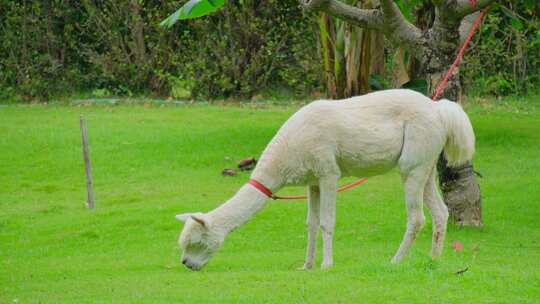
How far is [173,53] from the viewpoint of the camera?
75.6 feet

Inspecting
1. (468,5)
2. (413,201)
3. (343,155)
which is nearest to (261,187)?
(343,155)

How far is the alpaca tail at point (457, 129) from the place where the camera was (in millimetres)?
9414

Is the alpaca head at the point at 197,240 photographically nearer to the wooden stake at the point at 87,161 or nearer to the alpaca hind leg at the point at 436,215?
the alpaca hind leg at the point at 436,215

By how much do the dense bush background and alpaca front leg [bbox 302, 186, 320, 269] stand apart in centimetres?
1252

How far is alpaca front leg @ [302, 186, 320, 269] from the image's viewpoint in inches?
372

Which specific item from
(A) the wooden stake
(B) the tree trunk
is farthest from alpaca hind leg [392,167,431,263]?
(A) the wooden stake

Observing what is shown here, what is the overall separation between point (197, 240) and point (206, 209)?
4.10 metres

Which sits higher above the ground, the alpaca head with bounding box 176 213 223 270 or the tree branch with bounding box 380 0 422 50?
the tree branch with bounding box 380 0 422 50

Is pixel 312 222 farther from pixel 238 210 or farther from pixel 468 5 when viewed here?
pixel 468 5

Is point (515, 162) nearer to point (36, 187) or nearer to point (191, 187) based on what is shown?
point (191, 187)

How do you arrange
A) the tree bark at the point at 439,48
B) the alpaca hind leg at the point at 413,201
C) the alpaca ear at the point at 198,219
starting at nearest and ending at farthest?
the alpaca ear at the point at 198,219
the alpaca hind leg at the point at 413,201
the tree bark at the point at 439,48

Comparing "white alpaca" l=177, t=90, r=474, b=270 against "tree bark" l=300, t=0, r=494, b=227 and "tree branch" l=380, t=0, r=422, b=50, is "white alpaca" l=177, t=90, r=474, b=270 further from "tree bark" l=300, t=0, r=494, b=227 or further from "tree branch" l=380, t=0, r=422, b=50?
"tree branch" l=380, t=0, r=422, b=50

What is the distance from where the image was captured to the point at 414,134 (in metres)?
9.32

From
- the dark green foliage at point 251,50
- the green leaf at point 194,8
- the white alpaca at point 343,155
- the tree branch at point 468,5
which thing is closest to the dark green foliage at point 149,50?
the dark green foliage at point 251,50
